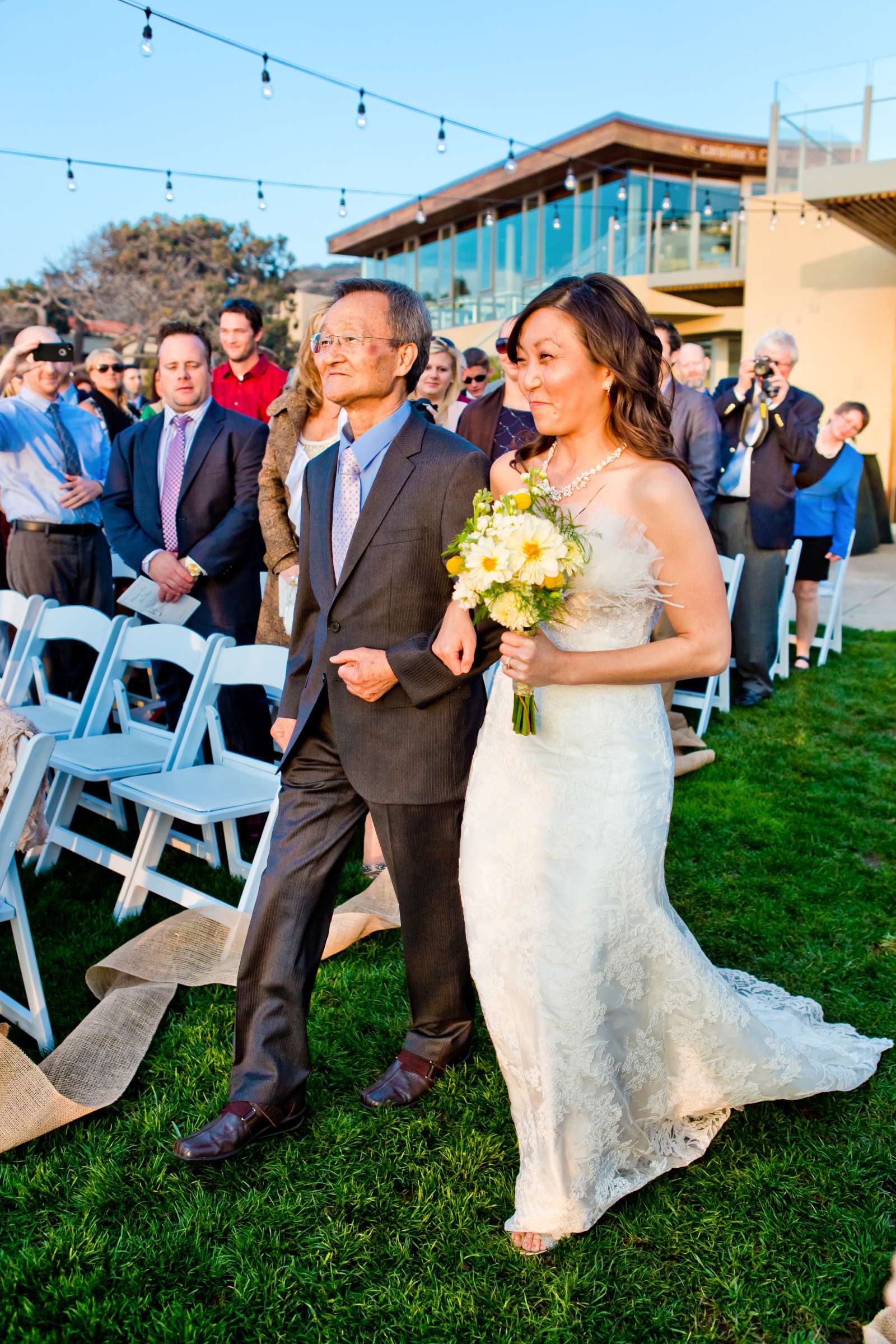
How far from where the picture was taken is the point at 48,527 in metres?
A: 6.39

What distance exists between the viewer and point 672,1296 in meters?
2.37

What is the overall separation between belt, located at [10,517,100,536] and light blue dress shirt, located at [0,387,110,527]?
2 cm

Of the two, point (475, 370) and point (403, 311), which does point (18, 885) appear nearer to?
point (403, 311)

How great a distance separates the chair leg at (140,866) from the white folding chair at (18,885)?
753 millimetres

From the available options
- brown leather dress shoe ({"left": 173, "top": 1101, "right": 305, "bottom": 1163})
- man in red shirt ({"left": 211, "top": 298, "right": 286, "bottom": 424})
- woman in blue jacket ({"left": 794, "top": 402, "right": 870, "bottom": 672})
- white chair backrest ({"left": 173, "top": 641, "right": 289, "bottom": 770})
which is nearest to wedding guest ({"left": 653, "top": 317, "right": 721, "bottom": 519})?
woman in blue jacket ({"left": 794, "top": 402, "right": 870, "bottom": 672})

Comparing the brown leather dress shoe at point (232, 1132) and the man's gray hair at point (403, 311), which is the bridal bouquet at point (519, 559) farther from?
the brown leather dress shoe at point (232, 1132)

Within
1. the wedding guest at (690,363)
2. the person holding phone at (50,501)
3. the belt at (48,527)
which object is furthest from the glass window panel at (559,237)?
the belt at (48,527)

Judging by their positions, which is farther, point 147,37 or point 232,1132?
point 147,37

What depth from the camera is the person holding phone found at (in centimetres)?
632

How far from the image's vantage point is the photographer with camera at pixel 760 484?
7.52 metres

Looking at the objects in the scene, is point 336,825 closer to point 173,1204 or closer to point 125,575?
point 173,1204

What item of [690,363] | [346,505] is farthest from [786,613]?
[346,505]

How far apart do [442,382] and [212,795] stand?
Answer: 126 inches

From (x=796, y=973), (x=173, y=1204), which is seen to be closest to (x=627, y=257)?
(x=796, y=973)
